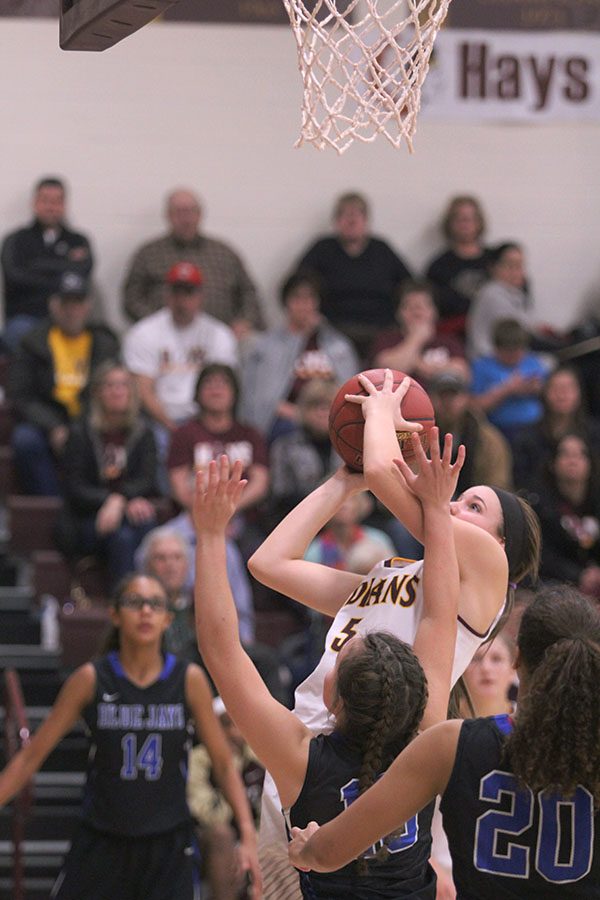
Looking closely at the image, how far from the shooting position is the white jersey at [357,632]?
132 inches

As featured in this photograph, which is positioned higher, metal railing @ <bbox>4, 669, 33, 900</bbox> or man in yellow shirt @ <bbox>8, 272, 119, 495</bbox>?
man in yellow shirt @ <bbox>8, 272, 119, 495</bbox>

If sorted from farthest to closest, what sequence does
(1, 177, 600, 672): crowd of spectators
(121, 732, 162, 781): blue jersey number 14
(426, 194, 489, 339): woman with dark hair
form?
(426, 194, 489, 339): woman with dark hair → (1, 177, 600, 672): crowd of spectators → (121, 732, 162, 781): blue jersey number 14

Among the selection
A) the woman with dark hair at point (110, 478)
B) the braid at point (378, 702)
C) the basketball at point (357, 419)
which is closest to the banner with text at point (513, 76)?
the woman with dark hair at point (110, 478)

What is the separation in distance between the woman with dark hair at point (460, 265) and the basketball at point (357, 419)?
661 cm

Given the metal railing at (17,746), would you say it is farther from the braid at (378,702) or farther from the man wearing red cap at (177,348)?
the braid at (378,702)

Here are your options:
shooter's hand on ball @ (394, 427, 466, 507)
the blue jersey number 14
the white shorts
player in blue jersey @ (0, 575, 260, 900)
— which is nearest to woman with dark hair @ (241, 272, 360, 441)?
player in blue jersey @ (0, 575, 260, 900)

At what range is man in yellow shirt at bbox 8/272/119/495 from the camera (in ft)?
28.0

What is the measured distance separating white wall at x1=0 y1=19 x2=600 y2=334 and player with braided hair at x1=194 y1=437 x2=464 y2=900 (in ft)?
23.6

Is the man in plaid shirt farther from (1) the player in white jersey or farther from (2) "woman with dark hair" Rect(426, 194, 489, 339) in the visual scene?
(1) the player in white jersey

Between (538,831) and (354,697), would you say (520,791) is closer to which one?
(538,831)

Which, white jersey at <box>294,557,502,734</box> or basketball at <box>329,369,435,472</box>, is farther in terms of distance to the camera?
basketball at <box>329,369,435,472</box>

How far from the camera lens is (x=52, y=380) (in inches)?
344

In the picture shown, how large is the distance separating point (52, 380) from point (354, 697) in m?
6.10

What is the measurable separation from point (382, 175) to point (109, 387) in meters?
3.37
